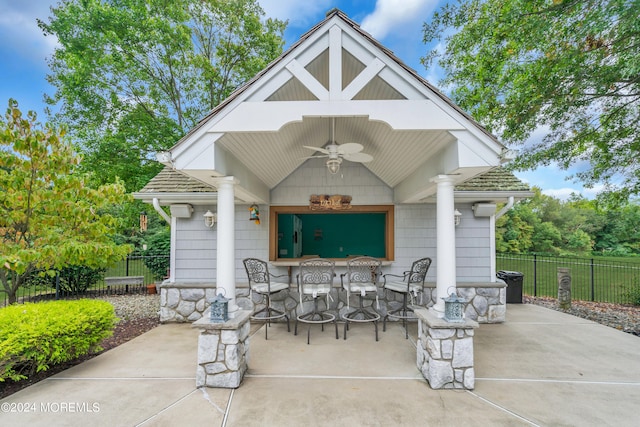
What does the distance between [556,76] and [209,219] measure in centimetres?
781

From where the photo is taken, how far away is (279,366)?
3.59m

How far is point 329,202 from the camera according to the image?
5758 millimetres

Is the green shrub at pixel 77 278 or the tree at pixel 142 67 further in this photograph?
the tree at pixel 142 67

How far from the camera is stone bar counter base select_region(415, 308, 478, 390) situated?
3064 mm

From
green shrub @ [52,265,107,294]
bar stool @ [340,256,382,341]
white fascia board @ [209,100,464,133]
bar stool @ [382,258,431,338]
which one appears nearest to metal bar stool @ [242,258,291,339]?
A: bar stool @ [340,256,382,341]

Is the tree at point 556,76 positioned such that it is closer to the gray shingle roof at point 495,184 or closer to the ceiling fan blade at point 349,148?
the gray shingle roof at point 495,184

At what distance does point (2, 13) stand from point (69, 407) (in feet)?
43.7

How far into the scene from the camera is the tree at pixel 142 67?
9.12 meters

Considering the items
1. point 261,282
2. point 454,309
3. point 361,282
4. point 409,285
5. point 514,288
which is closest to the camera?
point 454,309

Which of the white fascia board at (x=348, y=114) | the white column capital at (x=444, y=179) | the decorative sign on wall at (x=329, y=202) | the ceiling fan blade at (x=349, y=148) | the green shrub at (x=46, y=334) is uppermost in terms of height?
the white fascia board at (x=348, y=114)

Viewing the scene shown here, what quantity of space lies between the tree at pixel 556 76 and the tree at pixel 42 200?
8.28 meters

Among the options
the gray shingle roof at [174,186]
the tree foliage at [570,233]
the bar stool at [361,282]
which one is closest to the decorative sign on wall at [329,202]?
the bar stool at [361,282]

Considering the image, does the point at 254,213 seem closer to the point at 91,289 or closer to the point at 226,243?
the point at 226,243

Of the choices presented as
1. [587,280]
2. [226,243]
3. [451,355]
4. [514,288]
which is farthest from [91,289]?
[587,280]
